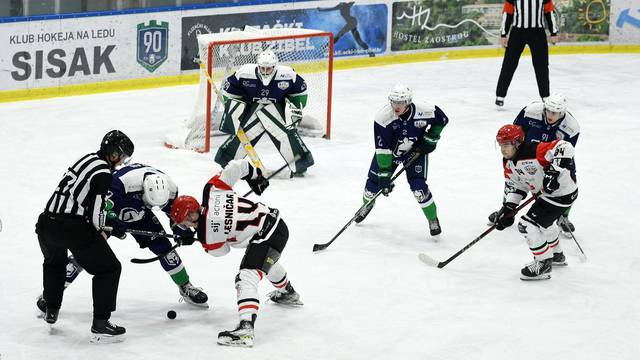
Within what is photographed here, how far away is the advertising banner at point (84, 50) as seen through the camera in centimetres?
931

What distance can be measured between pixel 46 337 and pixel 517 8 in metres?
6.26

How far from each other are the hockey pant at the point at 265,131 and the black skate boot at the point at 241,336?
119 inches

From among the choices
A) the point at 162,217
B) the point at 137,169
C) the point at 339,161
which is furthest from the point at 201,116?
the point at 137,169

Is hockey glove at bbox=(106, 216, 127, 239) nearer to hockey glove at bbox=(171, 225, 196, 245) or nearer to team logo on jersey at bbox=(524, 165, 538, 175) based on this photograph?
hockey glove at bbox=(171, 225, 196, 245)

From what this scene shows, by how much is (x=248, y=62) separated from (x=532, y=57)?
8.93 feet

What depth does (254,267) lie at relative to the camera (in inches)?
195

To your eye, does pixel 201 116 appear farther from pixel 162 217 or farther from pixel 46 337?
pixel 46 337

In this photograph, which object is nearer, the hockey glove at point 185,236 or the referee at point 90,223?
the referee at point 90,223

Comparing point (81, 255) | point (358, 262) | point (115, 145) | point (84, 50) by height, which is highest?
point (115, 145)

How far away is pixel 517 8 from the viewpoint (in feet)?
33.0

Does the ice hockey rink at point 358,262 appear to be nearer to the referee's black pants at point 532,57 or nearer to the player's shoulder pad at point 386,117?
the referee's black pants at point 532,57

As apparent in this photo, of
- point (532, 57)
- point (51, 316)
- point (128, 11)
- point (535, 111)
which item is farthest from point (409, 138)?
point (128, 11)

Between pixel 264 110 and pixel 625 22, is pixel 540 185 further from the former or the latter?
pixel 625 22

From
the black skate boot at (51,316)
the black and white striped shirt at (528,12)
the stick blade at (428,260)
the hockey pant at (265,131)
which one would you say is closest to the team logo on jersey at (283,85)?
the hockey pant at (265,131)
